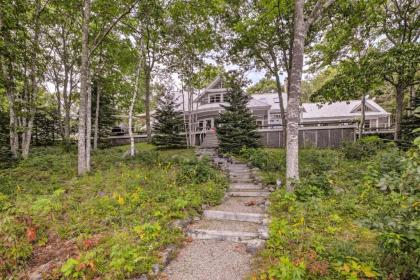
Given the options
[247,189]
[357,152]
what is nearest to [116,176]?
[247,189]

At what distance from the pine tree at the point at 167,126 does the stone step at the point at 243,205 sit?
10451 millimetres

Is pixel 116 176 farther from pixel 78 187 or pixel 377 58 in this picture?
pixel 377 58

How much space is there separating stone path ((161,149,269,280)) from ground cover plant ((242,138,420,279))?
33 cm

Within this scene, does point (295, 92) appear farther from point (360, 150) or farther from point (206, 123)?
point (206, 123)

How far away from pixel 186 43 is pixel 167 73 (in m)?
8.55

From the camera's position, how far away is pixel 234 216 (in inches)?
204

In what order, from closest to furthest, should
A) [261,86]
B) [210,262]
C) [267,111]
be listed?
[210,262], [261,86], [267,111]

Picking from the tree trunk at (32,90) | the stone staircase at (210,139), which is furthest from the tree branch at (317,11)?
the stone staircase at (210,139)

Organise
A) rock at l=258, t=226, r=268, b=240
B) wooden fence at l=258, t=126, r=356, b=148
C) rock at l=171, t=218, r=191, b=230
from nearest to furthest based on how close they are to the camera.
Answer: rock at l=258, t=226, r=268, b=240 < rock at l=171, t=218, r=191, b=230 < wooden fence at l=258, t=126, r=356, b=148

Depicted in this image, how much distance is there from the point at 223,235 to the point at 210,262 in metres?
0.84

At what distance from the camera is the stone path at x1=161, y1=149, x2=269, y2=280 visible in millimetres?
3334

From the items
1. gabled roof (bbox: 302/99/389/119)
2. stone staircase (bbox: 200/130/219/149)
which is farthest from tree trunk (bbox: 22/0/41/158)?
gabled roof (bbox: 302/99/389/119)

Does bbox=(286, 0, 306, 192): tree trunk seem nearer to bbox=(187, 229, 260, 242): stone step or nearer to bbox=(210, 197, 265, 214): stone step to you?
bbox=(210, 197, 265, 214): stone step

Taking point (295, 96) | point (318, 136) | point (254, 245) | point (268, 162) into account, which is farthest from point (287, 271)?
point (318, 136)
